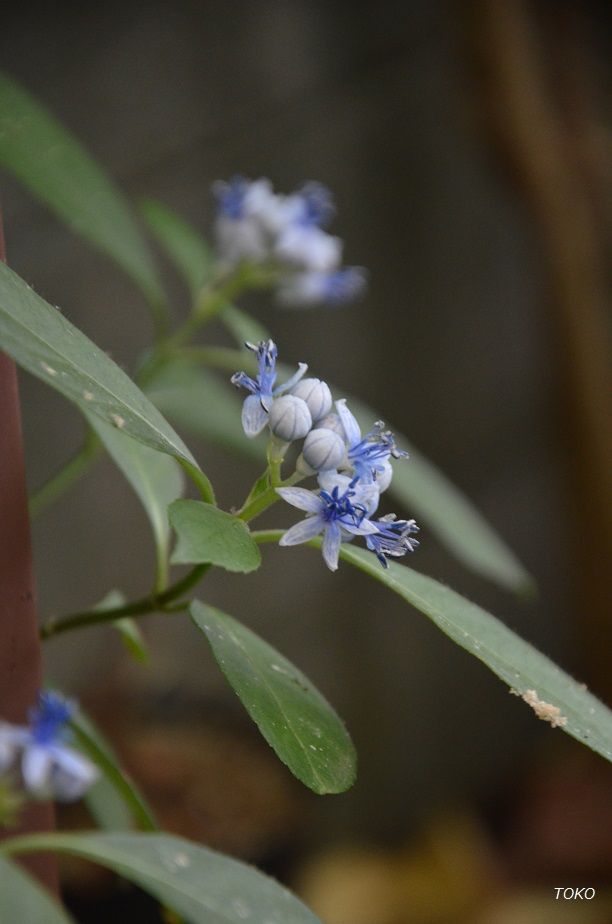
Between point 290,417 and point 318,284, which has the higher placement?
point 318,284

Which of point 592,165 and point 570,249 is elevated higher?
point 592,165

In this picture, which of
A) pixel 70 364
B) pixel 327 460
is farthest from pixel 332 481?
pixel 70 364

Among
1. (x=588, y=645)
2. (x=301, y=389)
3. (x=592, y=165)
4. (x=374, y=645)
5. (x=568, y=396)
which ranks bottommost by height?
(x=301, y=389)

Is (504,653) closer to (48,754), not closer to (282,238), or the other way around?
(48,754)

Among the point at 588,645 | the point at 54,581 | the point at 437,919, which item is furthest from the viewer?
the point at 588,645

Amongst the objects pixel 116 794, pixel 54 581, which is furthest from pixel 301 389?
pixel 54 581

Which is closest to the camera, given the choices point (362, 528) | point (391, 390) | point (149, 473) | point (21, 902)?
point (21, 902)

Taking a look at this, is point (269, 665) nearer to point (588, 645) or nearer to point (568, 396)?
point (568, 396)

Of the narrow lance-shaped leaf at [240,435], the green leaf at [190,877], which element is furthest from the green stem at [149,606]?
the narrow lance-shaped leaf at [240,435]
